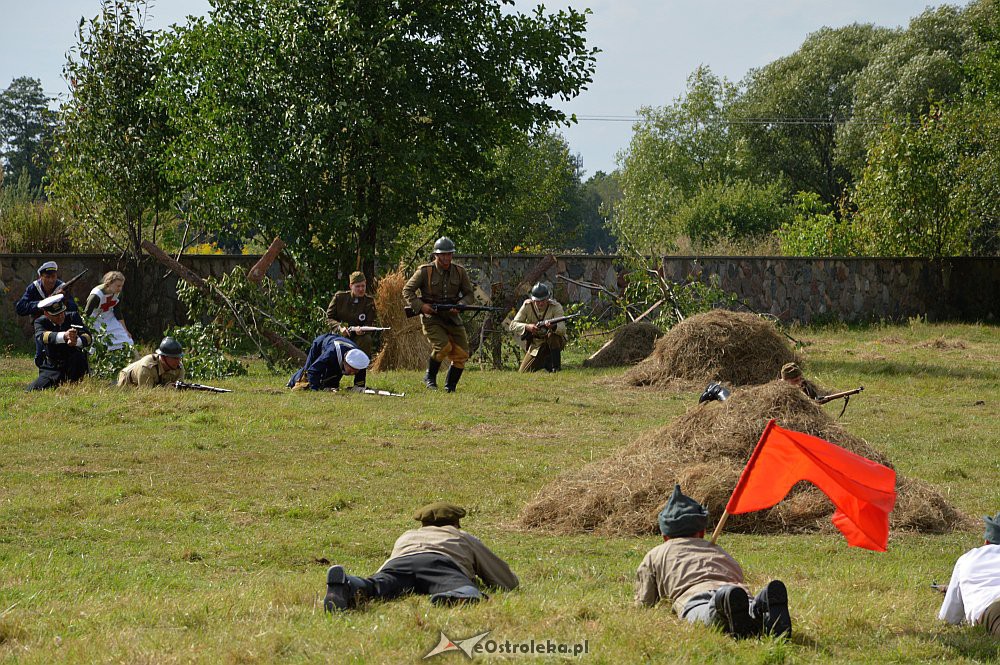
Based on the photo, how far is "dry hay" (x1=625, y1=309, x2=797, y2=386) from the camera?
1736 centimetres

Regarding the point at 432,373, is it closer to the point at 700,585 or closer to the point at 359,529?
the point at 359,529

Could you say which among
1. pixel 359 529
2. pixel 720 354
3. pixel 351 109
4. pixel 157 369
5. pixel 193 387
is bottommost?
pixel 359 529

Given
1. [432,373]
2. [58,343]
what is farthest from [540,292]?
[58,343]

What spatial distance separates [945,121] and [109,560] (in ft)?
98.3

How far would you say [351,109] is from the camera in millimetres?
18750

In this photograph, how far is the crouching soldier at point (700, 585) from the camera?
520 centimetres

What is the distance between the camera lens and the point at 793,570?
7.07 meters

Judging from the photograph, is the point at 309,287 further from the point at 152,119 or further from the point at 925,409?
the point at 925,409

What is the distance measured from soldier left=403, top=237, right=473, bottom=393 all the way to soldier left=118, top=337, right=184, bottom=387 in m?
3.18

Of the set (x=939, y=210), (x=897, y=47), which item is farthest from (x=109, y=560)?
(x=897, y=47)

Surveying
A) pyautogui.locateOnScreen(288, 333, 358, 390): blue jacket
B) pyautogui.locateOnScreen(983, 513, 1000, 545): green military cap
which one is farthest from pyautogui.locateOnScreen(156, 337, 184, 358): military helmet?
pyautogui.locateOnScreen(983, 513, 1000, 545): green military cap

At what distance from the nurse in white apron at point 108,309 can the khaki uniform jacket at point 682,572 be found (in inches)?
482

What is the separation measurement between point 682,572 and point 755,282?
24179mm

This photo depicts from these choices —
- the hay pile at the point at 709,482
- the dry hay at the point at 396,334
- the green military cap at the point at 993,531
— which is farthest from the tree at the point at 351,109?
the green military cap at the point at 993,531
